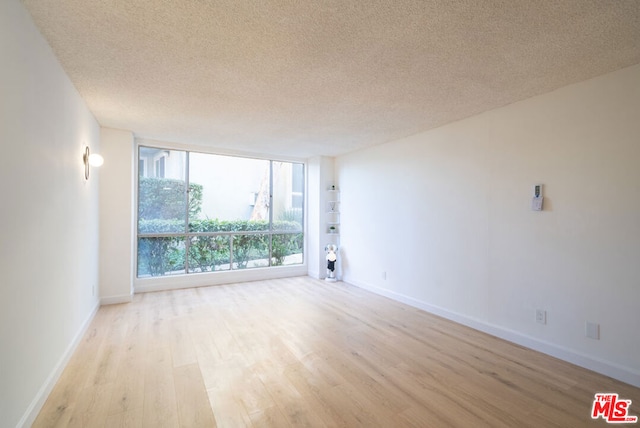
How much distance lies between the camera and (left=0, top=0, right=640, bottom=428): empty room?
174 cm

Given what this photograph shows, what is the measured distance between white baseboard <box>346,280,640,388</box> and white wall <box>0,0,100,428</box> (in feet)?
12.5

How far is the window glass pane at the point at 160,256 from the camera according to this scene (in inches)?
186

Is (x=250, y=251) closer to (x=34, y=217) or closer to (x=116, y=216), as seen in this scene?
(x=116, y=216)

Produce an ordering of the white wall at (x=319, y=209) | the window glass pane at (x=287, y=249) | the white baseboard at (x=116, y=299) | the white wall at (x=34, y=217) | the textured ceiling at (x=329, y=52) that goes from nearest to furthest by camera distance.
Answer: the white wall at (x=34, y=217), the textured ceiling at (x=329, y=52), the white baseboard at (x=116, y=299), the white wall at (x=319, y=209), the window glass pane at (x=287, y=249)

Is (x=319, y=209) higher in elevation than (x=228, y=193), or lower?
lower

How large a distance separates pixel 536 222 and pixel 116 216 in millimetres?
5193

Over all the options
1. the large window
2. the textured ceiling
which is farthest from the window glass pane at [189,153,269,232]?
the textured ceiling

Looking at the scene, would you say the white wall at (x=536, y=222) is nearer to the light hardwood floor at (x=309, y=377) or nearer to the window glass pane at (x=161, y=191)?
the light hardwood floor at (x=309, y=377)

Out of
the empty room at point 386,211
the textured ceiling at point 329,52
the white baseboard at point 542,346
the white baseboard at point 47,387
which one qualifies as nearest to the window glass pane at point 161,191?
the empty room at point 386,211

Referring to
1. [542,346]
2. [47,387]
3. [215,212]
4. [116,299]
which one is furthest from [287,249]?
[542,346]

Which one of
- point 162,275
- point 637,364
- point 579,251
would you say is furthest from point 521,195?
point 162,275

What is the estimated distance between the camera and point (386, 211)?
4562 millimetres

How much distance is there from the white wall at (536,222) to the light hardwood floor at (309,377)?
0.30m

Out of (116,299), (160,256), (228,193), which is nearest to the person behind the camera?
(116,299)
